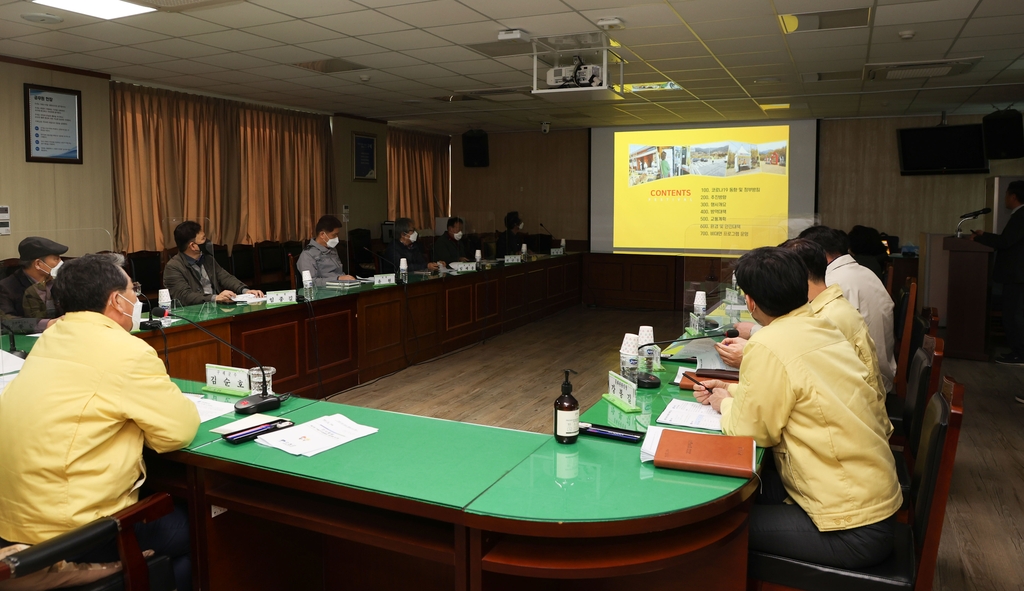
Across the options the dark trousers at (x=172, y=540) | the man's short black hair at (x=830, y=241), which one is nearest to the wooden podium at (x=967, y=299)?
the man's short black hair at (x=830, y=241)

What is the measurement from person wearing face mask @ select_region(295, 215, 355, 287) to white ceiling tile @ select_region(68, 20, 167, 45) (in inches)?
69.3

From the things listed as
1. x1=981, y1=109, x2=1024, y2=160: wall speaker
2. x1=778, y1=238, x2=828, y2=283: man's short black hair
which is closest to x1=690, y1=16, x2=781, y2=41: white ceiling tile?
x1=778, y1=238, x2=828, y2=283: man's short black hair

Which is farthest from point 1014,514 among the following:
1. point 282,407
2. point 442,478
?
point 282,407

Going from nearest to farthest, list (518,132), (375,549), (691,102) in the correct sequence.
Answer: (375,549), (691,102), (518,132)

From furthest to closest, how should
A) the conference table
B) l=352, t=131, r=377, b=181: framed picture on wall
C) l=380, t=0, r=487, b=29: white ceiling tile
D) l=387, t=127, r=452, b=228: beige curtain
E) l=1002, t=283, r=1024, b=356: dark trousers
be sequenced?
l=387, t=127, r=452, b=228: beige curtain
l=352, t=131, r=377, b=181: framed picture on wall
l=1002, t=283, r=1024, b=356: dark trousers
l=380, t=0, r=487, b=29: white ceiling tile
the conference table

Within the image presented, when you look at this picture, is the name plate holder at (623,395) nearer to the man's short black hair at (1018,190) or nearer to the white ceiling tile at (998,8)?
the white ceiling tile at (998,8)

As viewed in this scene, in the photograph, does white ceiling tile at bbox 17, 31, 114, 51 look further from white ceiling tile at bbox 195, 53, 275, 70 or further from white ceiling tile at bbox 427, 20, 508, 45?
white ceiling tile at bbox 427, 20, 508, 45

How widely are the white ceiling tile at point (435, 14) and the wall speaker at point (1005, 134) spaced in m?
6.24

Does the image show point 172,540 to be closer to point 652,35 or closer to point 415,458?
point 415,458

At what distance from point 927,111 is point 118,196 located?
29.1ft

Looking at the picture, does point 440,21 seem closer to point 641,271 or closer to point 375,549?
point 375,549

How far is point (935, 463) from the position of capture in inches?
68.4

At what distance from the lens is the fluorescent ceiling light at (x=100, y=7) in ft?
13.0

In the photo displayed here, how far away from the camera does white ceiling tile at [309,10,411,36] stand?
424cm
